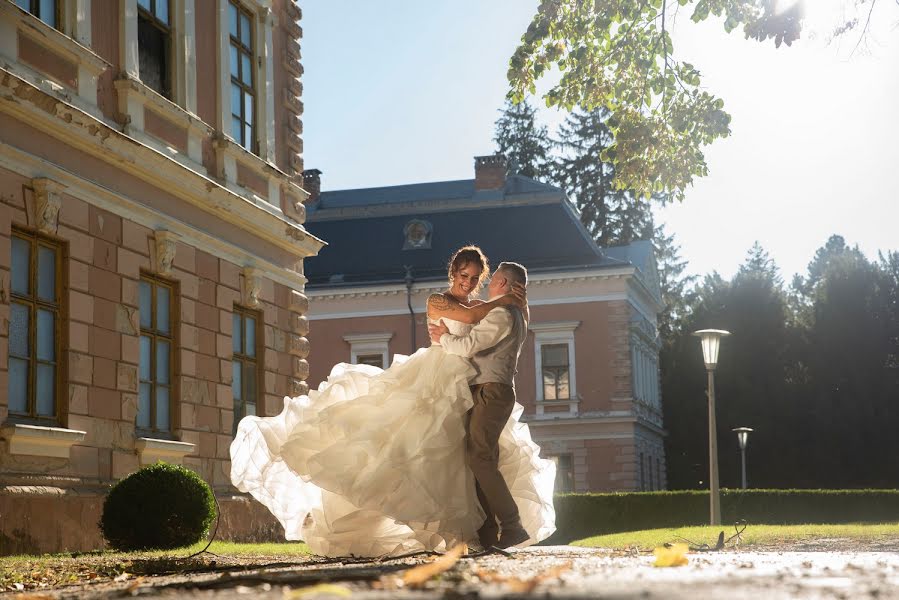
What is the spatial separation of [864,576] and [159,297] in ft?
34.3

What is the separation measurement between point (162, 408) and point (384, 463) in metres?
6.45

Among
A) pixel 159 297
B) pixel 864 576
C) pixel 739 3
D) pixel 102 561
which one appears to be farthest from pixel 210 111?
pixel 864 576

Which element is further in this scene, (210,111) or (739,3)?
(210,111)

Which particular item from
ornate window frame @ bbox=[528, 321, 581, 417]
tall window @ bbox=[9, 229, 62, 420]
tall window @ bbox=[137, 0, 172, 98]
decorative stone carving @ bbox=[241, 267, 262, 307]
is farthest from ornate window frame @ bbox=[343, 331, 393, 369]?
tall window @ bbox=[9, 229, 62, 420]

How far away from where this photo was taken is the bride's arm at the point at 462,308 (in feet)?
29.0

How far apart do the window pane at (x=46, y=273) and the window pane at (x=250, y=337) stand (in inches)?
191

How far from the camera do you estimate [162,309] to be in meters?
14.8

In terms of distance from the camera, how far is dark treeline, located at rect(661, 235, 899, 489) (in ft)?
157

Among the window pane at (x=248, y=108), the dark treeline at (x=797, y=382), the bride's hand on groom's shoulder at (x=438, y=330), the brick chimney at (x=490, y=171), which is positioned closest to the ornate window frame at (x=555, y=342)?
the brick chimney at (x=490, y=171)

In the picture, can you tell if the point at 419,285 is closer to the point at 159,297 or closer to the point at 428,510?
the point at 159,297

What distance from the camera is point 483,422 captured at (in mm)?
8742

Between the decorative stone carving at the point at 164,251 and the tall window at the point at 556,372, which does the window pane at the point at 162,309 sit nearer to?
the decorative stone carving at the point at 164,251

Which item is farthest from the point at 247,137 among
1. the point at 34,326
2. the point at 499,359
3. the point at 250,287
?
the point at 499,359

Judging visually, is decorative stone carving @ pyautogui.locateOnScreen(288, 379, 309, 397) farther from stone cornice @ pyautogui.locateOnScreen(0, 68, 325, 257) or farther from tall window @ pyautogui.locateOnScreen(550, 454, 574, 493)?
tall window @ pyautogui.locateOnScreen(550, 454, 574, 493)
